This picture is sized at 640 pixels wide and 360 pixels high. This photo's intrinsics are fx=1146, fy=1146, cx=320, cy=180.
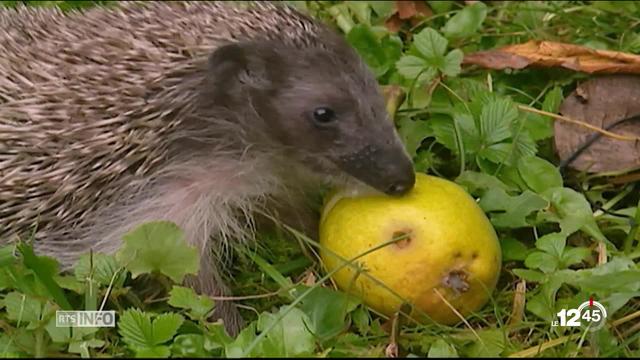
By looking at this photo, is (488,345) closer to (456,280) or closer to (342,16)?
(456,280)

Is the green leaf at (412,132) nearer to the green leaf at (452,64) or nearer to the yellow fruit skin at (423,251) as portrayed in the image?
the green leaf at (452,64)

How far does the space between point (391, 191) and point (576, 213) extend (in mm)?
630

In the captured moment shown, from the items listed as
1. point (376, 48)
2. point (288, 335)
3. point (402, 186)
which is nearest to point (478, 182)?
point (402, 186)

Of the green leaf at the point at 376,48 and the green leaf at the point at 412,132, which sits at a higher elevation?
the green leaf at the point at 376,48

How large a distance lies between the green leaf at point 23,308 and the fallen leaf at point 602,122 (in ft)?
5.63

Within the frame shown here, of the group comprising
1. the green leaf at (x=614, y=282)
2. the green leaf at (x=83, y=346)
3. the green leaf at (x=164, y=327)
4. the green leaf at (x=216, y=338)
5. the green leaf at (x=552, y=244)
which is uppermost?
the green leaf at (x=83, y=346)

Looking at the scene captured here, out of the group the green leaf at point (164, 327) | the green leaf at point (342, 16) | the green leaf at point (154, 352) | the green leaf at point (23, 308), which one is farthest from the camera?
the green leaf at point (342, 16)

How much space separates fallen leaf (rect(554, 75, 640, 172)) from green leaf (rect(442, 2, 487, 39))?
1.77 feet

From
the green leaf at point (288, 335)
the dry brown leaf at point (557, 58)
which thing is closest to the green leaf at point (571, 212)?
the dry brown leaf at point (557, 58)

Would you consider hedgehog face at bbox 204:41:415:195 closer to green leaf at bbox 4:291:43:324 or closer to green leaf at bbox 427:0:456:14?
green leaf at bbox 4:291:43:324

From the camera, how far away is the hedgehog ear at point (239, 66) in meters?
3.08

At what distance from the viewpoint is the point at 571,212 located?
10.9 feet

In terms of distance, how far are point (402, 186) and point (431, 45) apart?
37.4 inches

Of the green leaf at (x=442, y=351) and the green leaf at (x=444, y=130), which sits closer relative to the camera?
the green leaf at (x=442, y=351)
